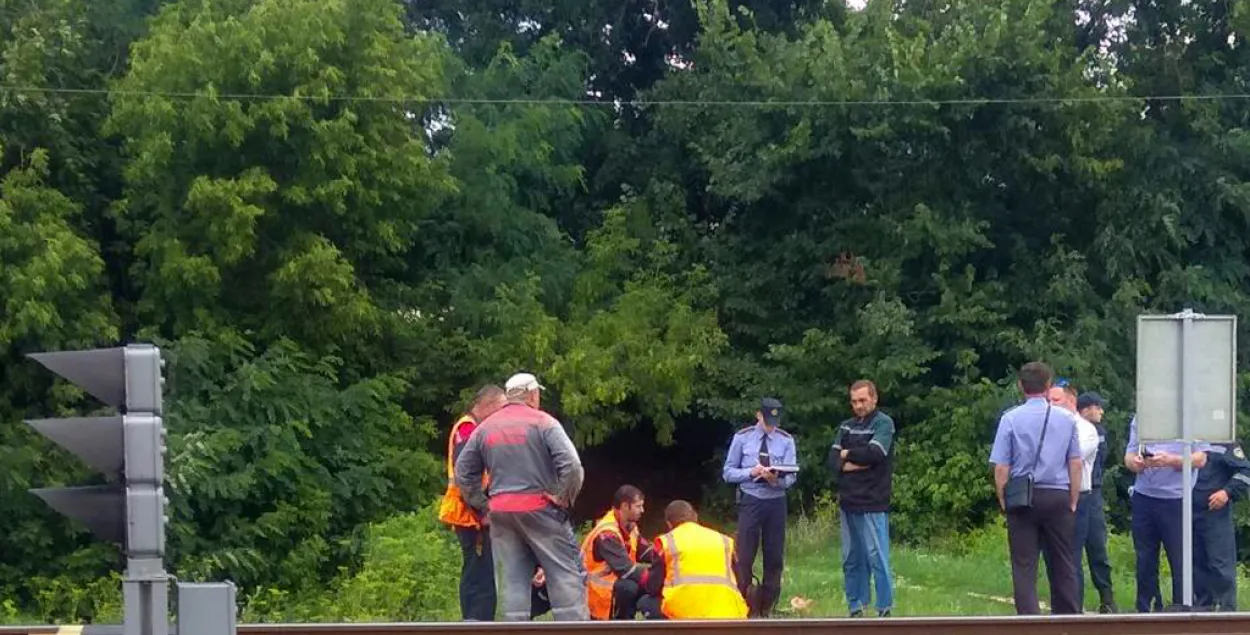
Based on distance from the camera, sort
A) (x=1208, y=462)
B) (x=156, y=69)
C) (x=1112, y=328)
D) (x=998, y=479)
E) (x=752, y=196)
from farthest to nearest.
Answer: (x=752, y=196), (x=1112, y=328), (x=156, y=69), (x=1208, y=462), (x=998, y=479)

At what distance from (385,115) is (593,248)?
4442 mm

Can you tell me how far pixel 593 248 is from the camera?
22891mm

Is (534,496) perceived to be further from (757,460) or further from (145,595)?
(145,595)

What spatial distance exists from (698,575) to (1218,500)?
13.7ft

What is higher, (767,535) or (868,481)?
(868,481)

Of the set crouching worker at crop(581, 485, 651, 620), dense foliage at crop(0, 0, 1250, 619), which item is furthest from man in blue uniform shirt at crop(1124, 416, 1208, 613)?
dense foliage at crop(0, 0, 1250, 619)

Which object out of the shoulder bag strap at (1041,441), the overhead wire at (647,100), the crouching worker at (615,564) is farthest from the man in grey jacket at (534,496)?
the overhead wire at (647,100)

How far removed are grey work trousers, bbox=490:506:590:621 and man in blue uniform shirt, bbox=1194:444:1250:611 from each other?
4.63 metres

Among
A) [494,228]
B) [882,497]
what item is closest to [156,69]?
[494,228]

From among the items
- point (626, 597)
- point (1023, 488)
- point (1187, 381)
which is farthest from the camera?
point (1187, 381)

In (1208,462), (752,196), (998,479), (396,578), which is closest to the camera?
(998,479)

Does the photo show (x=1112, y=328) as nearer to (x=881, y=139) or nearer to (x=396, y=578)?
(x=881, y=139)

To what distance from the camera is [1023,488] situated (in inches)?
381

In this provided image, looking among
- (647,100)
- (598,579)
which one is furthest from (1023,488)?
(647,100)
